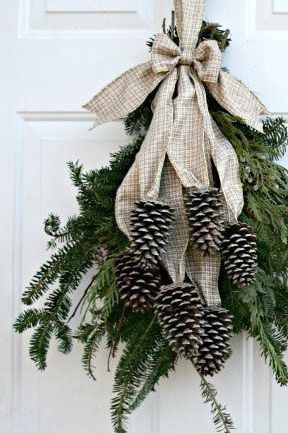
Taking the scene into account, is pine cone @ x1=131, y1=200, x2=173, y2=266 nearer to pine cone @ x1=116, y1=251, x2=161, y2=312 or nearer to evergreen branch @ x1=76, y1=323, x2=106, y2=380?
pine cone @ x1=116, y1=251, x2=161, y2=312

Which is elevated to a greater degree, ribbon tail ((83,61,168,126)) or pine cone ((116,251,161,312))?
ribbon tail ((83,61,168,126))

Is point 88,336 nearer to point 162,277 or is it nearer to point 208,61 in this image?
point 162,277

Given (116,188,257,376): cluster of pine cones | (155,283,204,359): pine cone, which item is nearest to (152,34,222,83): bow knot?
(116,188,257,376): cluster of pine cones

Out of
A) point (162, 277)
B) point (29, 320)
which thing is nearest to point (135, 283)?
point (162, 277)

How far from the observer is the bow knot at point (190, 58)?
33.7 inches

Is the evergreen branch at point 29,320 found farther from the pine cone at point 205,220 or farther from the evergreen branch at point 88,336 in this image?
the pine cone at point 205,220

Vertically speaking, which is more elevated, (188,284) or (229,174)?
(229,174)

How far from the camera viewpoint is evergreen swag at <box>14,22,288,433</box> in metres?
0.82

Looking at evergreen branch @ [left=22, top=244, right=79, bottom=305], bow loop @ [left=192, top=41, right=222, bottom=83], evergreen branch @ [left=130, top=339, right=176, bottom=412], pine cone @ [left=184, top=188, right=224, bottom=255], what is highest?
bow loop @ [left=192, top=41, right=222, bottom=83]

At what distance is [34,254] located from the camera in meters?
0.98

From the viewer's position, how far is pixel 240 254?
78cm

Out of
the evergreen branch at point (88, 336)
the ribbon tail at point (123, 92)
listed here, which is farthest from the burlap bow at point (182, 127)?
the evergreen branch at point (88, 336)

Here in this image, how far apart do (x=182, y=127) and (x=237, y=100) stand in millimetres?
81

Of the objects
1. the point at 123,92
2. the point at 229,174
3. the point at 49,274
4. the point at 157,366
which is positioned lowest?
the point at 157,366
